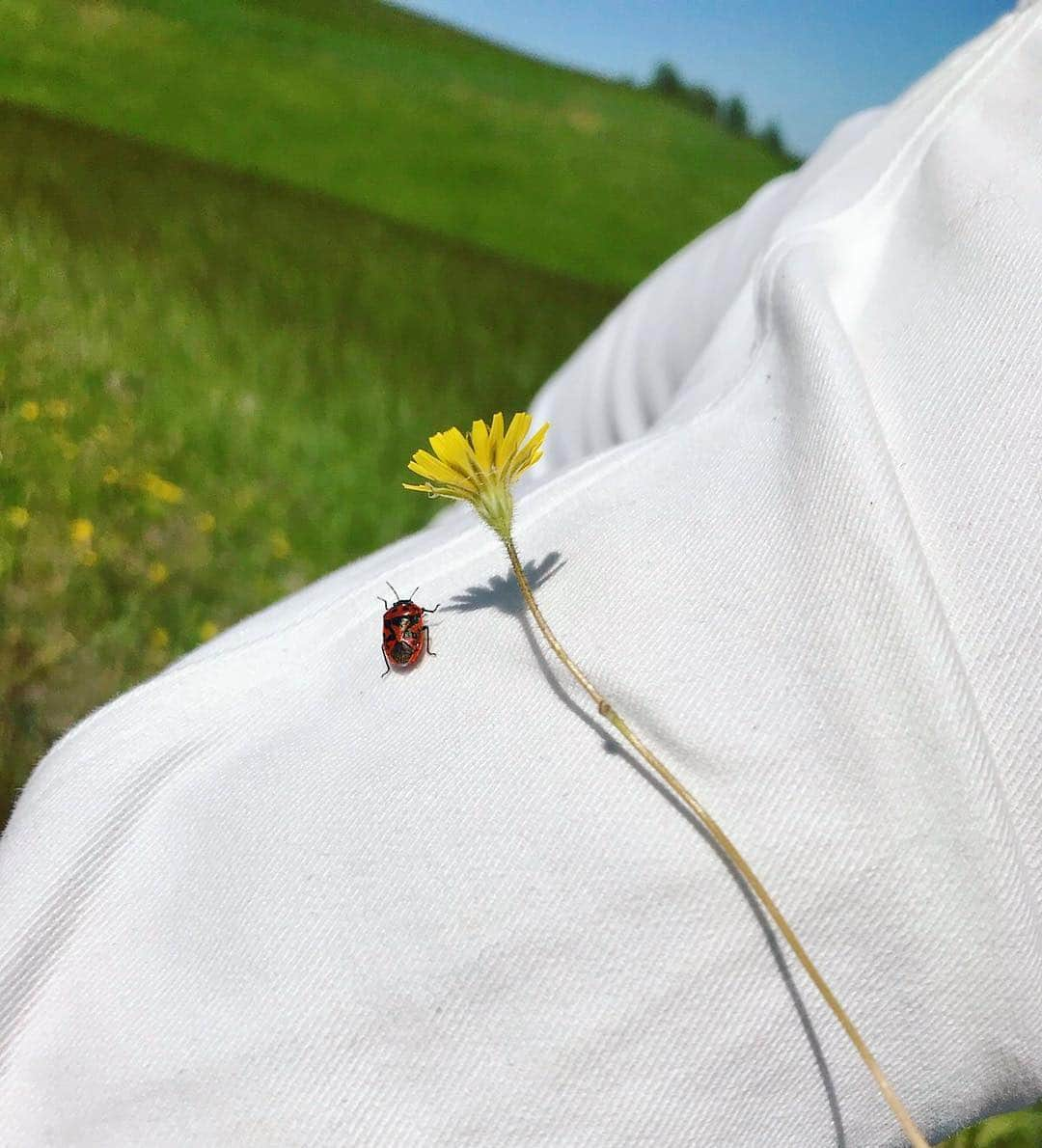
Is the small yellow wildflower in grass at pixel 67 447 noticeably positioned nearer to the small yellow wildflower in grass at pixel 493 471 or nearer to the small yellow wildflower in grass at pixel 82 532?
the small yellow wildflower in grass at pixel 82 532

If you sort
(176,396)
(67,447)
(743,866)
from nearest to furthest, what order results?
1. (743,866)
2. (67,447)
3. (176,396)

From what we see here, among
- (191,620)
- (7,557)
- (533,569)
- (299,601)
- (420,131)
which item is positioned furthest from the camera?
(420,131)

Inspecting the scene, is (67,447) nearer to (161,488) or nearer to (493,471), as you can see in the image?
(161,488)

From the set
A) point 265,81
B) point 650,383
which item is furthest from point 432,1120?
point 265,81

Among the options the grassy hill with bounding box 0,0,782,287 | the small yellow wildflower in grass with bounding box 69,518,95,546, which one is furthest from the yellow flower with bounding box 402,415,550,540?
the grassy hill with bounding box 0,0,782,287

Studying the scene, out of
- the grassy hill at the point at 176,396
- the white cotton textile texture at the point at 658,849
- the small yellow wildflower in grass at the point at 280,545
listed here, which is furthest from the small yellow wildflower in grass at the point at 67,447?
the white cotton textile texture at the point at 658,849

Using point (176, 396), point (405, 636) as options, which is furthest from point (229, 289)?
point (405, 636)

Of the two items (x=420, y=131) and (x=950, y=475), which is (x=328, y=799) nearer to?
(x=950, y=475)
